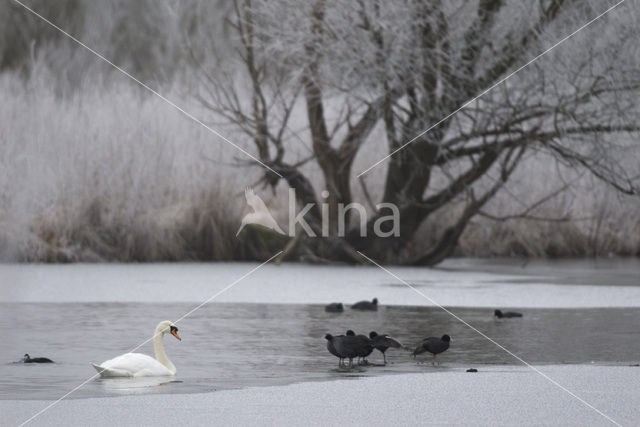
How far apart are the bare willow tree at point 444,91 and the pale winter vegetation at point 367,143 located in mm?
26

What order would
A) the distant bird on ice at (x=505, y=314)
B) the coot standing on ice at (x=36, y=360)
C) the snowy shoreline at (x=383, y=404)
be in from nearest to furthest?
the snowy shoreline at (x=383, y=404) → the coot standing on ice at (x=36, y=360) → the distant bird on ice at (x=505, y=314)

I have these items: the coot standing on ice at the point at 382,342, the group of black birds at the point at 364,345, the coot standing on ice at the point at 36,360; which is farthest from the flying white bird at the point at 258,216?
the coot standing on ice at the point at 36,360

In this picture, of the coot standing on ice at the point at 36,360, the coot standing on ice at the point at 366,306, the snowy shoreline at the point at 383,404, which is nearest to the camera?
the snowy shoreline at the point at 383,404

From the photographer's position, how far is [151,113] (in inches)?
594

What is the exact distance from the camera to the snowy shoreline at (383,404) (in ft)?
16.9

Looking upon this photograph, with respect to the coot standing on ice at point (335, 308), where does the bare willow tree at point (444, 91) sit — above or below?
above

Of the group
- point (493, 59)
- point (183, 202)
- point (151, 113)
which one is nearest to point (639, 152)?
point (493, 59)

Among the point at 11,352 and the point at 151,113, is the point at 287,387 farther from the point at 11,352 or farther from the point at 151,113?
the point at 151,113

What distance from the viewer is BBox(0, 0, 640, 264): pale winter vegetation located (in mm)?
12320

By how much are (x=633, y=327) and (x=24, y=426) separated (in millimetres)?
4806

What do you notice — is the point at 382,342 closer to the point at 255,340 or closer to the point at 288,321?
the point at 255,340

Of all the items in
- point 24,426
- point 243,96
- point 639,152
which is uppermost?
point 243,96

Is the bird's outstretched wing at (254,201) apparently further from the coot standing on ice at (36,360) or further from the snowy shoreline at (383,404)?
the snowy shoreline at (383,404)

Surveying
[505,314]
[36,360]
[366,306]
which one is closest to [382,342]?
[36,360]
